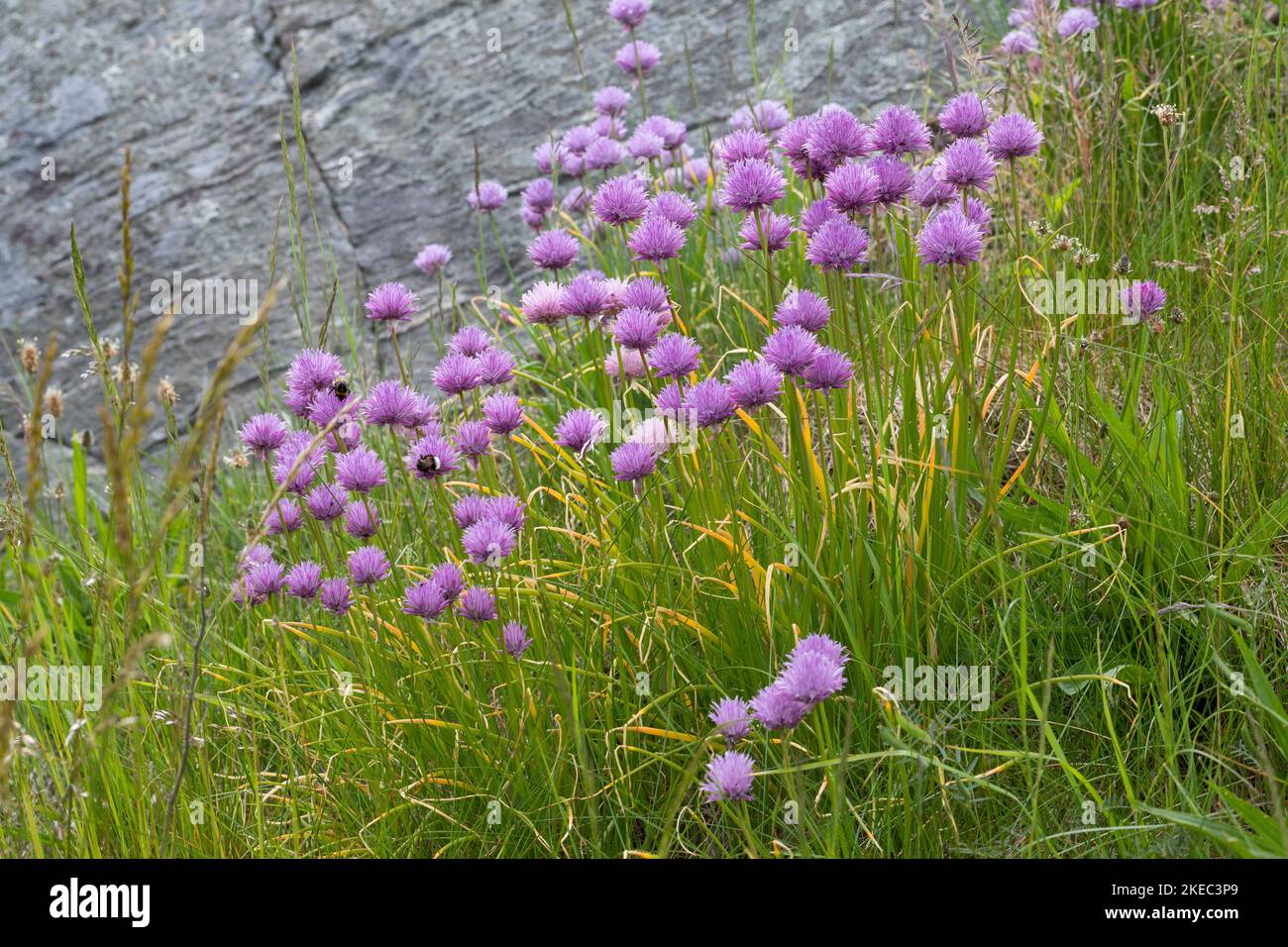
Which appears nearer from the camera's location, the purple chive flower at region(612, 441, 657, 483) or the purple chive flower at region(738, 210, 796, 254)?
A: the purple chive flower at region(612, 441, 657, 483)

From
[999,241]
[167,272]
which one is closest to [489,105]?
[167,272]

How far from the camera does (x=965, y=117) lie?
2178mm

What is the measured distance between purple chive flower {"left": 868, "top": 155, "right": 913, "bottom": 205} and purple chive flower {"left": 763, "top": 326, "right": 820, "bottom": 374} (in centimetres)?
37

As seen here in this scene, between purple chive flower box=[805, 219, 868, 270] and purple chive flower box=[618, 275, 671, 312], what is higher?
purple chive flower box=[805, 219, 868, 270]

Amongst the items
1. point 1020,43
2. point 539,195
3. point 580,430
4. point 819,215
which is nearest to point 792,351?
point 819,215

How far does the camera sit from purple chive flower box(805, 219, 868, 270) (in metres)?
1.96

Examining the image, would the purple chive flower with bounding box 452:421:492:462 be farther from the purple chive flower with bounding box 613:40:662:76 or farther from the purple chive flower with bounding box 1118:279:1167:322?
the purple chive flower with bounding box 613:40:662:76

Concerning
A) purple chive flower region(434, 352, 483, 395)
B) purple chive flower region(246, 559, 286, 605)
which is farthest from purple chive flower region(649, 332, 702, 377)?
purple chive flower region(246, 559, 286, 605)

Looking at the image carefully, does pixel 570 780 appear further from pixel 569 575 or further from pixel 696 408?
pixel 696 408

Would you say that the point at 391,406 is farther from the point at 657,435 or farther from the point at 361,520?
the point at 657,435

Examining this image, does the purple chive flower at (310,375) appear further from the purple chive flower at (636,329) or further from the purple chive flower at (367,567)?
the purple chive flower at (636,329)

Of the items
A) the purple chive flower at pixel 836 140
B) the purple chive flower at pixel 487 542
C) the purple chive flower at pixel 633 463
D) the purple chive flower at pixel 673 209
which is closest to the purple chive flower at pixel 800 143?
the purple chive flower at pixel 836 140

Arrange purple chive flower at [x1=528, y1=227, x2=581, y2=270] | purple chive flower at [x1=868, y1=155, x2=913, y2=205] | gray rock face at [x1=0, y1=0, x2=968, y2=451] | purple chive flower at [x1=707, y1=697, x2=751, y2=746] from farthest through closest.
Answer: gray rock face at [x1=0, y1=0, x2=968, y2=451], purple chive flower at [x1=528, y1=227, x2=581, y2=270], purple chive flower at [x1=868, y1=155, x2=913, y2=205], purple chive flower at [x1=707, y1=697, x2=751, y2=746]

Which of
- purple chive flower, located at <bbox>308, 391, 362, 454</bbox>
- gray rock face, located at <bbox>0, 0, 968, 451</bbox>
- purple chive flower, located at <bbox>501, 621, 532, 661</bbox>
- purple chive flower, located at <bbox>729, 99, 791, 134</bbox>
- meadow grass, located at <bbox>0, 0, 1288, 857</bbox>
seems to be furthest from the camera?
gray rock face, located at <bbox>0, 0, 968, 451</bbox>
